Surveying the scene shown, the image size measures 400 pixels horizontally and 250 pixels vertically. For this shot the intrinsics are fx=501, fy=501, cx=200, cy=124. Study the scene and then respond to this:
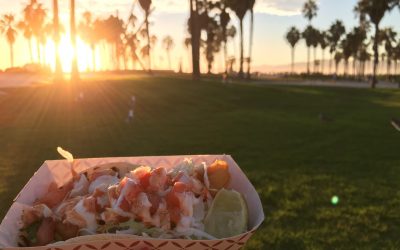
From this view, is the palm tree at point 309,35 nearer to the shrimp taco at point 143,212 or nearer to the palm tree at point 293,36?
the palm tree at point 293,36

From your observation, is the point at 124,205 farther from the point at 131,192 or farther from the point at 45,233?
the point at 45,233

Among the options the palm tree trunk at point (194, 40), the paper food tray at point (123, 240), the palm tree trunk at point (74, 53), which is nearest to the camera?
the paper food tray at point (123, 240)

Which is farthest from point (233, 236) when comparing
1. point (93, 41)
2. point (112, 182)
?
point (93, 41)

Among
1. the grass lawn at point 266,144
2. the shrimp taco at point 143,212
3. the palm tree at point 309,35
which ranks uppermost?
the palm tree at point 309,35

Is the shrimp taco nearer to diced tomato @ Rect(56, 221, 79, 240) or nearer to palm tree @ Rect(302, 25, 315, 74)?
diced tomato @ Rect(56, 221, 79, 240)

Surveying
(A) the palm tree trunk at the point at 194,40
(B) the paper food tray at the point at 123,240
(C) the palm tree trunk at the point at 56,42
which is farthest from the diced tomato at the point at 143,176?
(C) the palm tree trunk at the point at 56,42

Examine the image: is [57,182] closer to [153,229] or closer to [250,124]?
[153,229]

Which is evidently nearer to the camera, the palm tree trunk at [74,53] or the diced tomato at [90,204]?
the diced tomato at [90,204]
